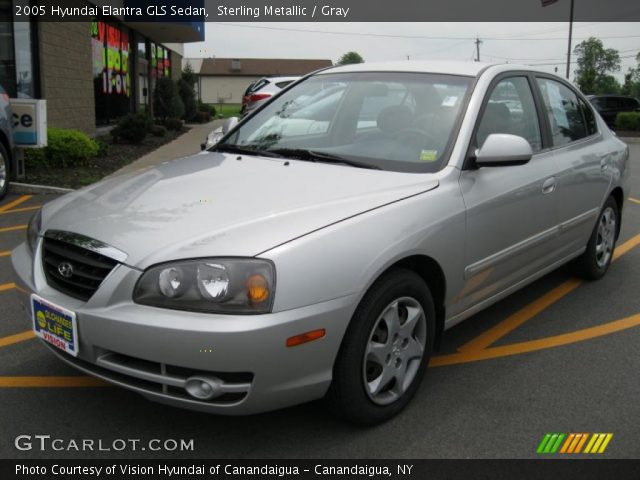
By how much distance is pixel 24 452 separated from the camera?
2775mm

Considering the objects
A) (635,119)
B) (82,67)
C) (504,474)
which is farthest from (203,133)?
(504,474)

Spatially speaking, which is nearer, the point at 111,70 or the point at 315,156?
the point at 315,156

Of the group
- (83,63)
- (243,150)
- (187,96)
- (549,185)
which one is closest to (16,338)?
(243,150)

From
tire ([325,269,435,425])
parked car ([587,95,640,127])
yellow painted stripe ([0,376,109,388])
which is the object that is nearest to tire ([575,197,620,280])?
tire ([325,269,435,425])

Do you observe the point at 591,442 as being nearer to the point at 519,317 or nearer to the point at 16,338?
the point at 519,317

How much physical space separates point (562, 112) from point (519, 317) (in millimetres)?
1478

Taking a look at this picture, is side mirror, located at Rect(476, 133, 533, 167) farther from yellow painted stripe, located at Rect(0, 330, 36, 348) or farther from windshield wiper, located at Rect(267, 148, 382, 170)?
yellow painted stripe, located at Rect(0, 330, 36, 348)

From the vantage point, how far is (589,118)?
16.9 ft

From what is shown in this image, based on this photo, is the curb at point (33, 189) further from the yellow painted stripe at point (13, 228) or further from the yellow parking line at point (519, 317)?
the yellow parking line at point (519, 317)

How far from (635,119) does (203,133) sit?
16.7m

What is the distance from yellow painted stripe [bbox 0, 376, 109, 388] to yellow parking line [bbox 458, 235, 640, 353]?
2.09 metres

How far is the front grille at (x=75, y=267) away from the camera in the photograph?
2.68 m

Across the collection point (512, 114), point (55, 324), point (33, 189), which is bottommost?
point (33, 189)

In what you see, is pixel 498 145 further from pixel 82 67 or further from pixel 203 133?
pixel 203 133
